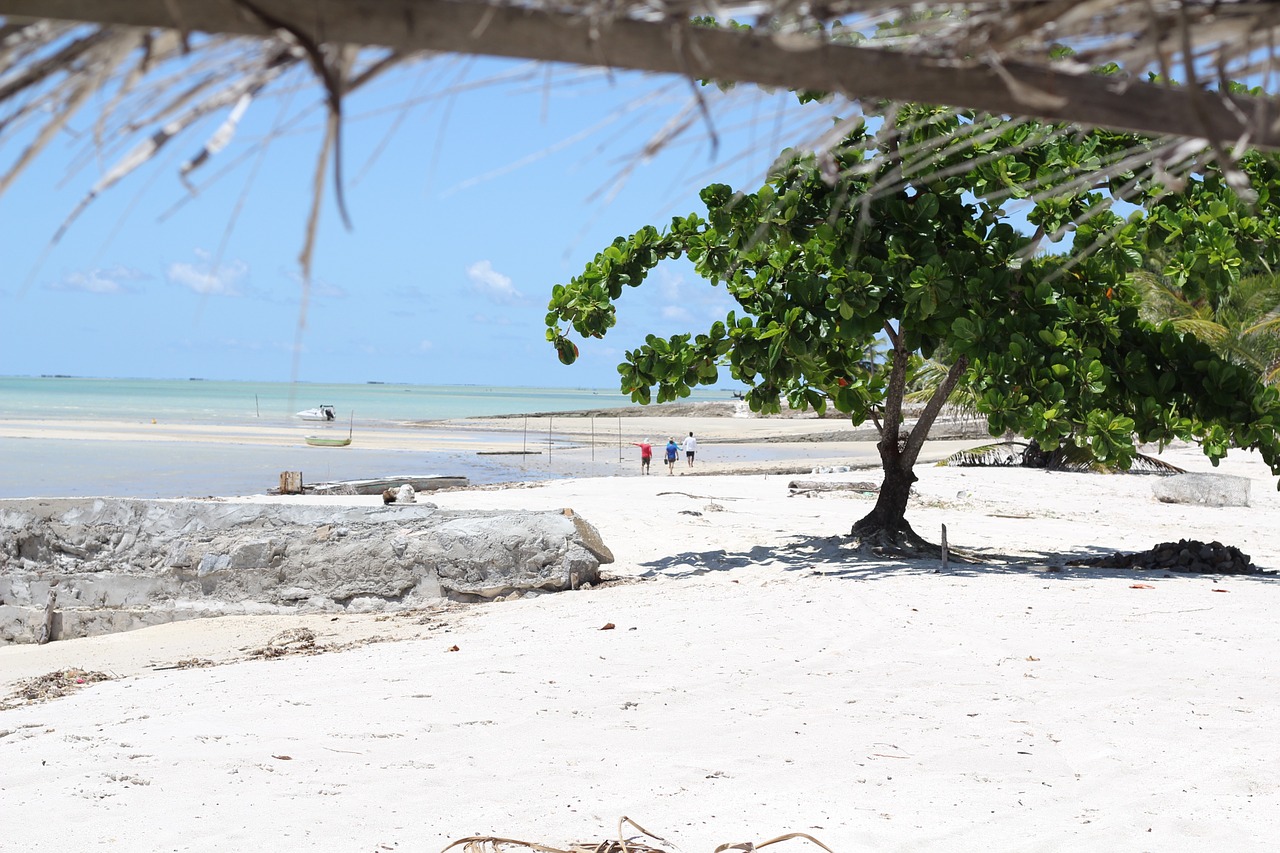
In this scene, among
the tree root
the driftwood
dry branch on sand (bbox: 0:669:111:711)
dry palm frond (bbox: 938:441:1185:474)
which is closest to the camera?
dry branch on sand (bbox: 0:669:111:711)

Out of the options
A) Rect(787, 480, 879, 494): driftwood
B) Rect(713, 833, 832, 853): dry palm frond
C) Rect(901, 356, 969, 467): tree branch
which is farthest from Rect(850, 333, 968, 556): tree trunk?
Rect(713, 833, 832, 853): dry palm frond

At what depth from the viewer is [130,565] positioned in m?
8.76

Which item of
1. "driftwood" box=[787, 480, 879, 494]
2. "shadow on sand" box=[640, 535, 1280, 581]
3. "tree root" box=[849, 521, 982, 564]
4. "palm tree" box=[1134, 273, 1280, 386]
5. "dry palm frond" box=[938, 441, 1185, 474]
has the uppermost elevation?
"palm tree" box=[1134, 273, 1280, 386]

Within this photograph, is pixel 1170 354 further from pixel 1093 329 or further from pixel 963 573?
pixel 963 573

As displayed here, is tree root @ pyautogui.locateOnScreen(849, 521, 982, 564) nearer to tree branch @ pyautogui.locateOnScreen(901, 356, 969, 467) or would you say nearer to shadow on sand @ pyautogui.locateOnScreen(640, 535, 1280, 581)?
shadow on sand @ pyautogui.locateOnScreen(640, 535, 1280, 581)

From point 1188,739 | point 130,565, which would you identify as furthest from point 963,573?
point 130,565

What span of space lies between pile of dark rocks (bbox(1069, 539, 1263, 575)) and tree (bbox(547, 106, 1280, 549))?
2.98 ft

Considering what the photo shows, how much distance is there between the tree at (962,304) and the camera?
8.67 metres

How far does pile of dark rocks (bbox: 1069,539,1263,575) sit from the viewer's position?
9289 mm

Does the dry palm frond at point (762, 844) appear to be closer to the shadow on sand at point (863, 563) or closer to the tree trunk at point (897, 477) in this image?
the shadow on sand at point (863, 563)

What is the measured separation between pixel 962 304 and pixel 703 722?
17.3ft

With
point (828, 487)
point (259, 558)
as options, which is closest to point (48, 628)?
point (259, 558)

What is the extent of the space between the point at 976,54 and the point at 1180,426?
818 cm

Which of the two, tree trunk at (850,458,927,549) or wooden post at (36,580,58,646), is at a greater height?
tree trunk at (850,458,927,549)
